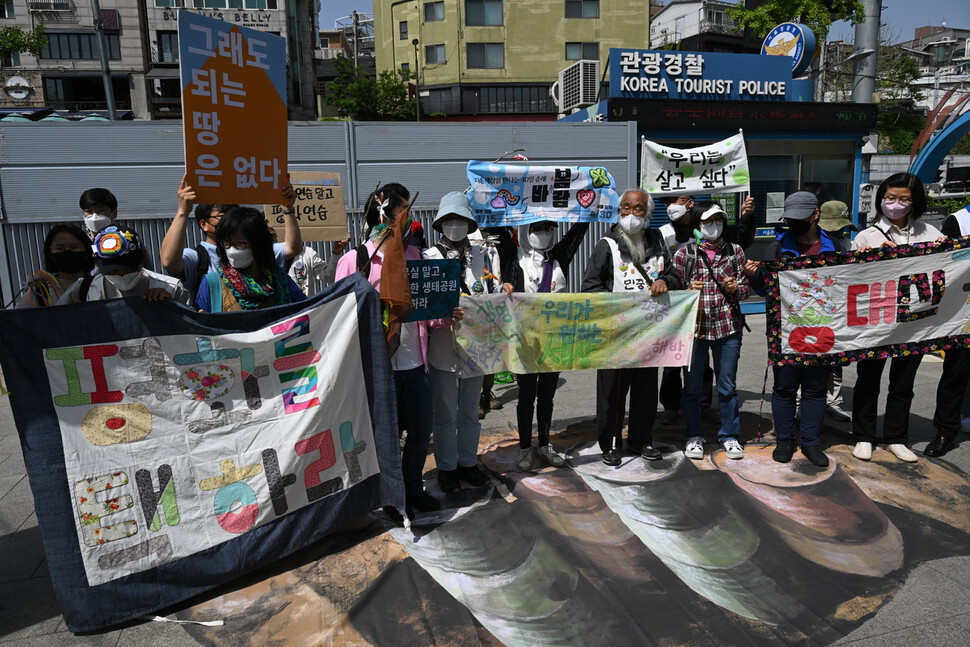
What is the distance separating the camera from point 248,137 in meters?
3.34

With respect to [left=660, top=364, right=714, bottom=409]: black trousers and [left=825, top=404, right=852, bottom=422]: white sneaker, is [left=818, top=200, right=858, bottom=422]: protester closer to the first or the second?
[left=825, top=404, right=852, bottom=422]: white sneaker

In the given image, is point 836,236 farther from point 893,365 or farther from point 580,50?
point 580,50

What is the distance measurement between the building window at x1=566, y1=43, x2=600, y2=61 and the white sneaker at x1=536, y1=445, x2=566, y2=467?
113ft

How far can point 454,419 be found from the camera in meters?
4.05

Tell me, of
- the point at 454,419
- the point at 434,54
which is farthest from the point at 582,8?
the point at 454,419

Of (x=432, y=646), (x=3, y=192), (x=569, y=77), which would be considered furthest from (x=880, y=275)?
(x=569, y=77)

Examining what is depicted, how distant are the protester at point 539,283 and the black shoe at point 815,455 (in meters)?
A: 1.65

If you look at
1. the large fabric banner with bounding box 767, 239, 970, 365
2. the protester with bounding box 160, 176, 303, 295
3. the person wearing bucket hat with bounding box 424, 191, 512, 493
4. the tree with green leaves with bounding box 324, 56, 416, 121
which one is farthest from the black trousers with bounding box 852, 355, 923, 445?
the tree with green leaves with bounding box 324, 56, 416, 121

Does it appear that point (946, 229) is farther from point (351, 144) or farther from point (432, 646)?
point (351, 144)

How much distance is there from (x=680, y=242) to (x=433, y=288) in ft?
8.29

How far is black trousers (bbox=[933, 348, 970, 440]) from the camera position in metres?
4.71

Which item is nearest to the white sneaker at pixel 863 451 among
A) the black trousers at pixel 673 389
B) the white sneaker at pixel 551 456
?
the black trousers at pixel 673 389

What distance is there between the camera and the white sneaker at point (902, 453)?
456 cm

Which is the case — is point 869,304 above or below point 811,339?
above
